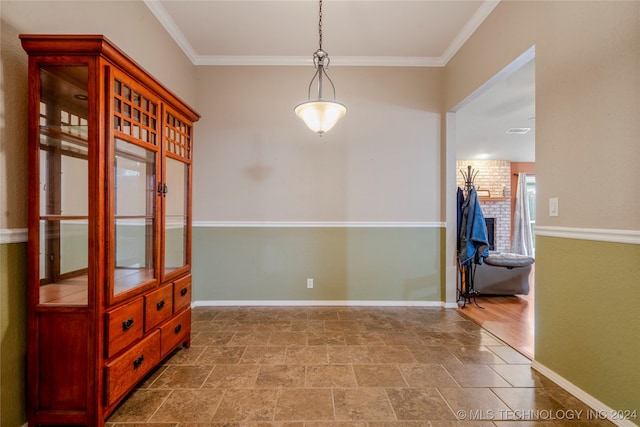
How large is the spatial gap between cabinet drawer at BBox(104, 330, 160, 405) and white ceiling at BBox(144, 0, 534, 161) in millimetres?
2919

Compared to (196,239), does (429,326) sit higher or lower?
lower

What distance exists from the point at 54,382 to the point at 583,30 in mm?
3644

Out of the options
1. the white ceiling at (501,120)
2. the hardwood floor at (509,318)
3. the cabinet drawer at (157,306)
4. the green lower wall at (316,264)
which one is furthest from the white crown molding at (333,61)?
the hardwood floor at (509,318)

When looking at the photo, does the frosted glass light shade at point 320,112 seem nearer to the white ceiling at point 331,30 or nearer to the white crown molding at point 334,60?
the white ceiling at point 331,30

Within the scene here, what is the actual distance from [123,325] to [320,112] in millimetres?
1877

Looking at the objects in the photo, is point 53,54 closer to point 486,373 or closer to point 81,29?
point 81,29

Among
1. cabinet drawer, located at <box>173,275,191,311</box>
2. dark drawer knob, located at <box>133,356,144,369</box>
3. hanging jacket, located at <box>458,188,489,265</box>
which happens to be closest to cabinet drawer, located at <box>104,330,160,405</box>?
dark drawer knob, located at <box>133,356,144,369</box>

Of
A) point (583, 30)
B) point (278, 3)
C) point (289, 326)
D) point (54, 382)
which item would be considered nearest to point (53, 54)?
point (54, 382)

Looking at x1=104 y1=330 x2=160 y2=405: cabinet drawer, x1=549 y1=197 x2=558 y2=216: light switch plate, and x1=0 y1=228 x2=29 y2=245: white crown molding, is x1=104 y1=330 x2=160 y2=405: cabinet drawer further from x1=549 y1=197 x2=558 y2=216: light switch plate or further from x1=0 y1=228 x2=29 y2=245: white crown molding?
x1=549 y1=197 x2=558 y2=216: light switch plate

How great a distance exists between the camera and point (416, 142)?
3.67m

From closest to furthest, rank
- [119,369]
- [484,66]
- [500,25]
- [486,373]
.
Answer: [119,369] < [486,373] < [500,25] < [484,66]

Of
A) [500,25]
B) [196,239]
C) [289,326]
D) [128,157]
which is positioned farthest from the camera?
[196,239]

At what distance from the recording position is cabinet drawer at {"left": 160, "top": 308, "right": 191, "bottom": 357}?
2105 mm

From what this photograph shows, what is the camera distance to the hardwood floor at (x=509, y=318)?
2681 mm
